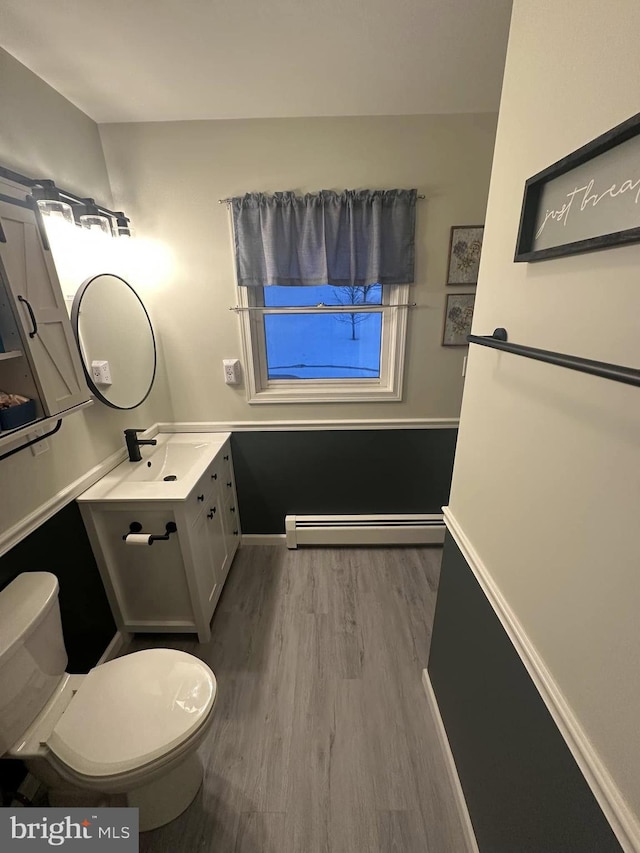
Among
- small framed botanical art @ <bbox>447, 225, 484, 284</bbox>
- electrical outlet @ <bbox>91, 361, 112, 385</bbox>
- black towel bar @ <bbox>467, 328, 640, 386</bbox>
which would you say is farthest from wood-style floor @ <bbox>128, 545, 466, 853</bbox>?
small framed botanical art @ <bbox>447, 225, 484, 284</bbox>

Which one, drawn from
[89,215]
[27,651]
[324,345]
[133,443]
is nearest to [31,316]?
[89,215]

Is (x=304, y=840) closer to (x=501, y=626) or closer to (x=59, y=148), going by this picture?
(x=501, y=626)

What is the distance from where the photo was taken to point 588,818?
62cm

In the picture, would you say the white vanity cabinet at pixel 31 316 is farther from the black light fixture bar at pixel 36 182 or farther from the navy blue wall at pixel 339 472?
the navy blue wall at pixel 339 472

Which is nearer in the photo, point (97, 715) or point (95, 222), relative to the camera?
point (97, 715)

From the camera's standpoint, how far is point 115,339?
1707 millimetres

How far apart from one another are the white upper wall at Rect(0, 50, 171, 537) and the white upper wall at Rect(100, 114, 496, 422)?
0.21 m

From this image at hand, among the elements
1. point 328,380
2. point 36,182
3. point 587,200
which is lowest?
point 328,380

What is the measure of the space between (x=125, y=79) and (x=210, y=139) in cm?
42

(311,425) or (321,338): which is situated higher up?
(321,338)

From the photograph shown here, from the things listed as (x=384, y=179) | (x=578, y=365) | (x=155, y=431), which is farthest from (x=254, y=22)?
(x=155, y=431)

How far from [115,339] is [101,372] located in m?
0.20

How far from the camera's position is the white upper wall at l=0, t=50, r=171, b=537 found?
1.22 meters

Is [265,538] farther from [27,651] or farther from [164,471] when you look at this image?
[27,651]
